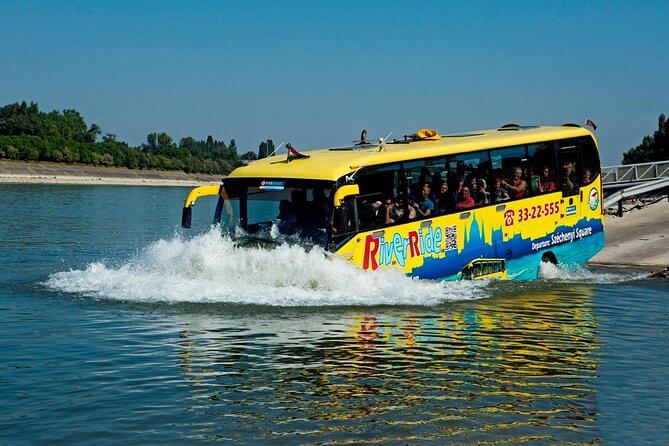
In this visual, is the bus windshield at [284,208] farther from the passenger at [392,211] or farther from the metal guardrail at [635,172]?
the metal guardrail at [635,172]

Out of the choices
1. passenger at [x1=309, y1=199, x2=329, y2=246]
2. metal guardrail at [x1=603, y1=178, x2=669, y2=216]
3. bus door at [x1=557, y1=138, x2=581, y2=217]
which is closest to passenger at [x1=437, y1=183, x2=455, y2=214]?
passenger at [x1=309, y1=199, x2=329, y2=246]

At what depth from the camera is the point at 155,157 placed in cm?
19400

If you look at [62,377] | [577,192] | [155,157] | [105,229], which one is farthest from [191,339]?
[155,157]

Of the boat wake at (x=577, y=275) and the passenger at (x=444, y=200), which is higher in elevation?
the passenger at (x=444, y=200)

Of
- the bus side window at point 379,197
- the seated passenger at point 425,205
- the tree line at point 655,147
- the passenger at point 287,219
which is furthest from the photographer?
the tree line at point 655,147

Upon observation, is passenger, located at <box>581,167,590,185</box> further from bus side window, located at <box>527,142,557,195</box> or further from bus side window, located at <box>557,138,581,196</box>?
bus side window, located at <box>527,142,557,195</box>

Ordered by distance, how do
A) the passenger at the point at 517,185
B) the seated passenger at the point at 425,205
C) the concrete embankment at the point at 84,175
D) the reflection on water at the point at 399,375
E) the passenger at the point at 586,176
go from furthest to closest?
1. the concrete embankment at the point at 84,175
2. the passenger at the point at 586,176
3. the passenger at the point at 517,185
4. the seated passenger at the point at 425,205
5. the reflection on water at the point at 399,375

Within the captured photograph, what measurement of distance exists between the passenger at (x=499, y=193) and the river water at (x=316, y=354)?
5.77 ft

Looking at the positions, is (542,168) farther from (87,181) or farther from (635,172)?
(87,181)

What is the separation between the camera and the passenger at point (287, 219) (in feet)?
59.9

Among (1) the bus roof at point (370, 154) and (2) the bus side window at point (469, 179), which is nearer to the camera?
(1) the bus roof at point (370, 154)

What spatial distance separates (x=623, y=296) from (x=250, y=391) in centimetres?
1073

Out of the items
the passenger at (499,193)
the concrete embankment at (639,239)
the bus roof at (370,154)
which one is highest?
the bus roof at (370,154)

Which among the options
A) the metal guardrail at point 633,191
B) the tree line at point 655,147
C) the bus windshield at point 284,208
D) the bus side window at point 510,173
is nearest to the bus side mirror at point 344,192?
the bus windshield at point 284,208
